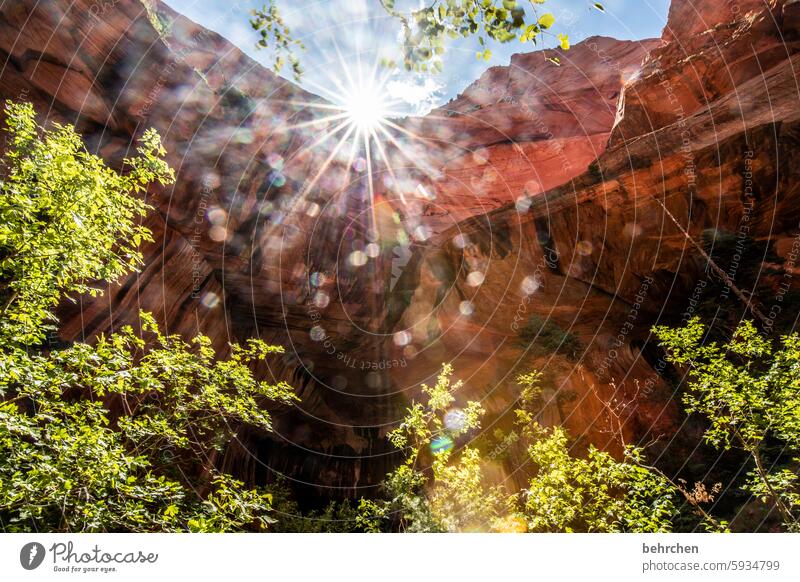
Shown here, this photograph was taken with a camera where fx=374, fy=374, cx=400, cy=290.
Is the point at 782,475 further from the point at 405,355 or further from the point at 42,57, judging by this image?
the point at 42,57

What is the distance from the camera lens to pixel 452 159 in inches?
1329

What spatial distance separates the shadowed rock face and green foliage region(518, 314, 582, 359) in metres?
0.11

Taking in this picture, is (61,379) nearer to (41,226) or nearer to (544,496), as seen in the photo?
(41,226)

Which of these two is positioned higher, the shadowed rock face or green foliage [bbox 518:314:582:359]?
the shadowed rock face

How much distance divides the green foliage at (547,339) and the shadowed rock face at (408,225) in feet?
0.37

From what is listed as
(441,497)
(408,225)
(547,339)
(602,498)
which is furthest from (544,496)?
(408,225)

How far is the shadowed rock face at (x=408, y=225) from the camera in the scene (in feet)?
47.7

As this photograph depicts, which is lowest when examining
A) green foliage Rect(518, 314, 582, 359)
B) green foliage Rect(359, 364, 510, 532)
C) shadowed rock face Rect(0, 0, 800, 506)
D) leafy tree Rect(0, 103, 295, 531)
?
green foliage Rect(359, 364, 510, 532)

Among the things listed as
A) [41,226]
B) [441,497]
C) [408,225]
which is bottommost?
[441,497]

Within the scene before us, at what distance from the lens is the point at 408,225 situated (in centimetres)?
2998

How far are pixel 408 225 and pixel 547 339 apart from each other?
15.5 meters

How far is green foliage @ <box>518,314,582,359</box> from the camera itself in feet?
56.8

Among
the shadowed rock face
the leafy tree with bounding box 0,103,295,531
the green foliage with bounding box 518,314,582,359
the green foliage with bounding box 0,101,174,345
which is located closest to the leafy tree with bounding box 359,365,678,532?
the green foliage with bounding box 518,314,582,359

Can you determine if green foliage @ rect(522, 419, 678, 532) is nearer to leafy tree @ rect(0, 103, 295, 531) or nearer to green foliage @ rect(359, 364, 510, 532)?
green foliage @ rect(359, 364, 510, 532)
